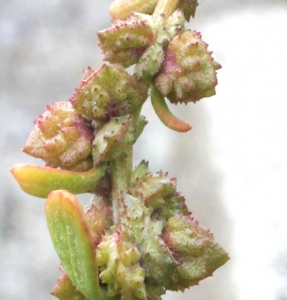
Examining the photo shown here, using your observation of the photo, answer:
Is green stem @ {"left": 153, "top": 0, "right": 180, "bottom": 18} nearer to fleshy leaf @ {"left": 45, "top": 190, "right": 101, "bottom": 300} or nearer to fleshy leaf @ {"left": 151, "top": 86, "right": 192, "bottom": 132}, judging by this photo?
fleshy leaf @ {"left": 151, "top": 86, "right": 192, "bottom": 132}

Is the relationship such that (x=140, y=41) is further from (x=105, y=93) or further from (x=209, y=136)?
(x=209, y=136)

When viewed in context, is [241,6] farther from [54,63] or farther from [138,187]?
[138,187]

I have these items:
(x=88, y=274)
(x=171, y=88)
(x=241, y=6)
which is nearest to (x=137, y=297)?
(x=88, y=274)

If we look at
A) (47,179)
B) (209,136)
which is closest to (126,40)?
→ (47,179)

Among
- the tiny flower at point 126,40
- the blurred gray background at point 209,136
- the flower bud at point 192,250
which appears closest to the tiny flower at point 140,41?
the tiny flower at point 126,40

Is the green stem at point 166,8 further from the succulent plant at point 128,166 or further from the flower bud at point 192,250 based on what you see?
the flower bud at point 192,250

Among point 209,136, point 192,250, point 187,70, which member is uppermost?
point 209,136

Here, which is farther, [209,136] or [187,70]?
[209,136]
